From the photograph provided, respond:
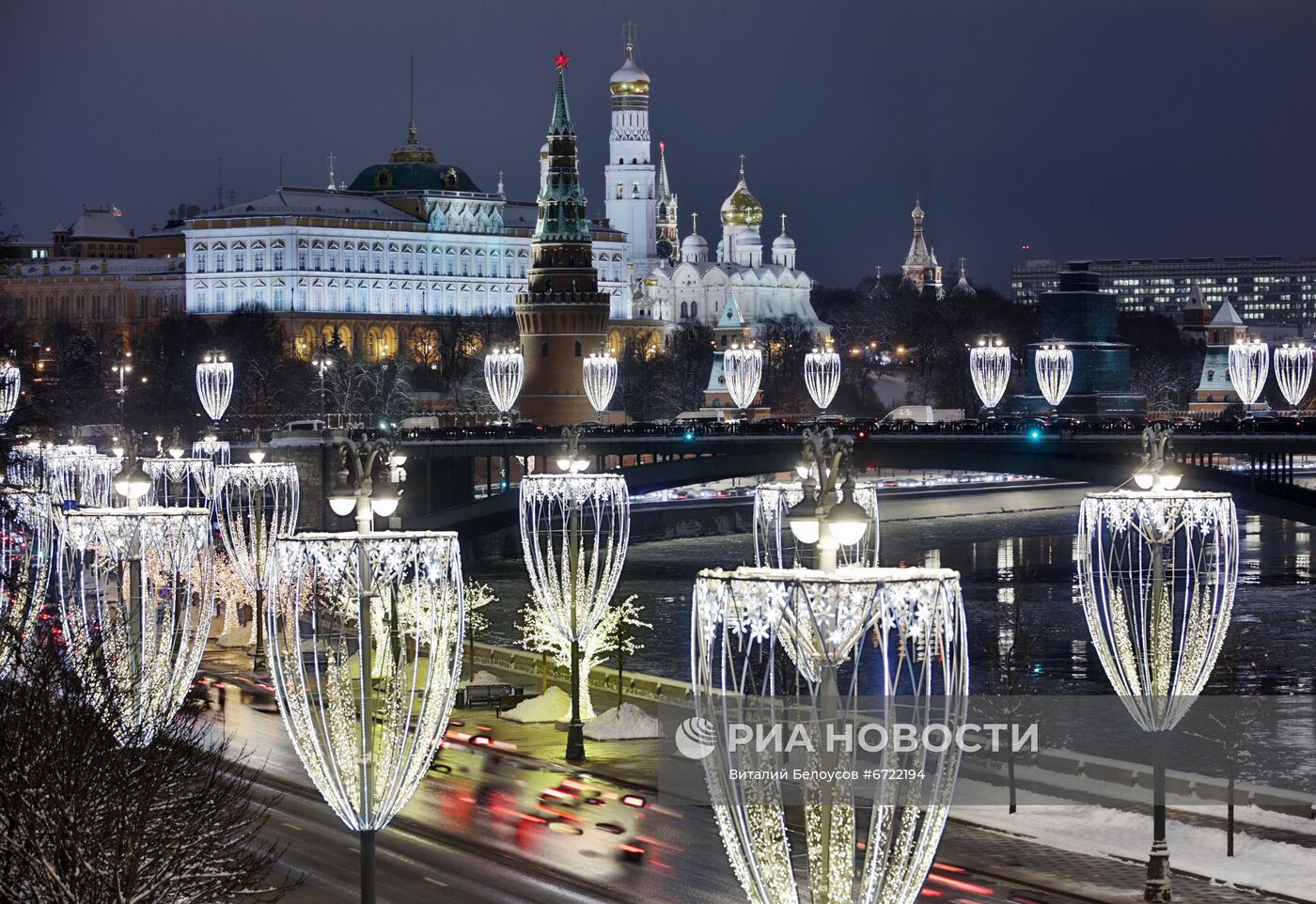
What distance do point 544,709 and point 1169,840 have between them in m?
13.5

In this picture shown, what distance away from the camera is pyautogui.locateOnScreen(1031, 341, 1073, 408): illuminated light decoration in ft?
287

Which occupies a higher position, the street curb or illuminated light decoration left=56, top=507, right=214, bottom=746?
illuminated light decoration left=56, top=507, right=214, bottom=746

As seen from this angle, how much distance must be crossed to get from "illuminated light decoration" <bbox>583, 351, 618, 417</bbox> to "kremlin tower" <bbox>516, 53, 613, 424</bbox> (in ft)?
4.49

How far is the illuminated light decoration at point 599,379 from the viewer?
101 meters

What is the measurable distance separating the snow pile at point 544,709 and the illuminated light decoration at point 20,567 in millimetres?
8297

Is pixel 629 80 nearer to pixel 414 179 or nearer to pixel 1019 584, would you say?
pixel 414 179

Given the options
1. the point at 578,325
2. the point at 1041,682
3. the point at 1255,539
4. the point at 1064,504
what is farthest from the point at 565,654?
the point at 1064,504

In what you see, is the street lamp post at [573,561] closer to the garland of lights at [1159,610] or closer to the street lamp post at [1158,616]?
the garland of lights at [1159,610]

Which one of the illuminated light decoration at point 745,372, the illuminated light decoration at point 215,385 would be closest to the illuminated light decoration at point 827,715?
the illuminated light decoration at point 215,385

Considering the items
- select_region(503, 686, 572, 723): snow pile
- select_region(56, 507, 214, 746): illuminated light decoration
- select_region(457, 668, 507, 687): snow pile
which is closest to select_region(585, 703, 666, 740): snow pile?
select_region(503, 686, 572, 723): snow pile

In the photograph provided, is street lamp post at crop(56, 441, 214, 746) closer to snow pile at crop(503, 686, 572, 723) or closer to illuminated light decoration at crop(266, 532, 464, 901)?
illuminated light decoration at crop(266, 532, 464, 901)

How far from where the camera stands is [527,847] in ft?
95.6

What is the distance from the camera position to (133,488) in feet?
106

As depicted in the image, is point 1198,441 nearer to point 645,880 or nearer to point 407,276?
point 645,880
